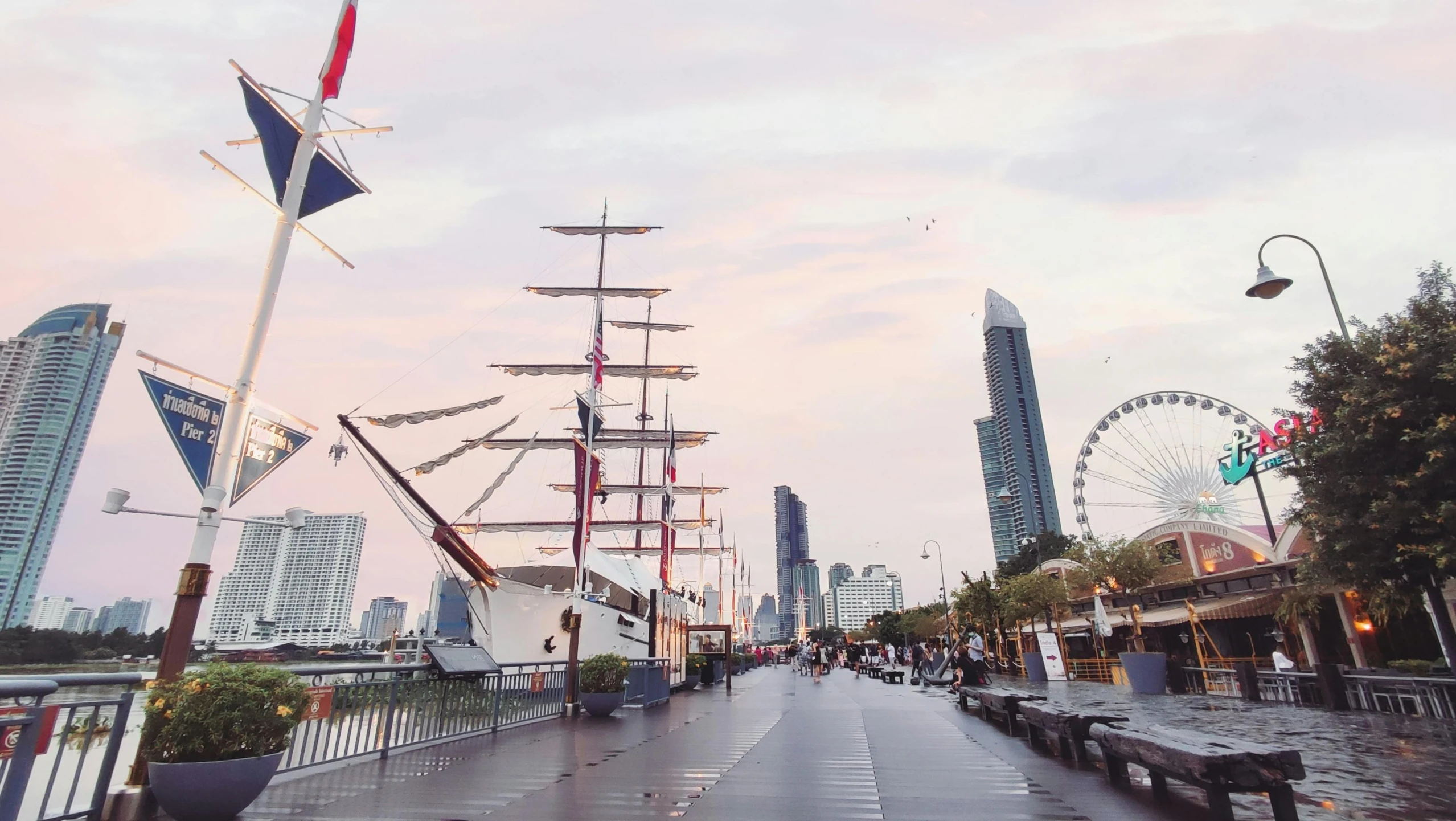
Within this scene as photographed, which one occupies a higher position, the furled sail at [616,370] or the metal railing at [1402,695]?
the furled sail at [616,370]

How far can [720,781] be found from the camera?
724 cm

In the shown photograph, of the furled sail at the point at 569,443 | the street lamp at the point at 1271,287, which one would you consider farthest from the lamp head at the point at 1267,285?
the furled sail at the point at 569,443

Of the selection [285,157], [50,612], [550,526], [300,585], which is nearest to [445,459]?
[285,157]

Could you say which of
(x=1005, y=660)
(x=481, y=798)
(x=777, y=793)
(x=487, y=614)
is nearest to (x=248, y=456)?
(x=481, y=798)

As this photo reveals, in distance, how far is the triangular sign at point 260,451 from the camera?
22.7 ft

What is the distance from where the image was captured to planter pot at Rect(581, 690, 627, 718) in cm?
1395

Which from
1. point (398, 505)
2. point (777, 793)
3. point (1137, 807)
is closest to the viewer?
point (1137, 807)

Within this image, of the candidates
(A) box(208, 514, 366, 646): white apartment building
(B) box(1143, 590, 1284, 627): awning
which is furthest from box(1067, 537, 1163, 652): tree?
(A) box(208, 514, 366, 646): white apartment building

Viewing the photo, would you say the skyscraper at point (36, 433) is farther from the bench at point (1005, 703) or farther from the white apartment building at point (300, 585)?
the bench at point (1005, 703)

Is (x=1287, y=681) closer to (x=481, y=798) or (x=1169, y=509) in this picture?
(x=481, y=798)

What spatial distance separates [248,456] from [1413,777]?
12705 millimetres

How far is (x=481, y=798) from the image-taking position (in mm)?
6156

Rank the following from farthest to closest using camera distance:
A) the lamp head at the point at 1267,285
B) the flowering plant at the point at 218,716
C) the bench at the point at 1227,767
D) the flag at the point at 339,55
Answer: the lamp head at the point at 1267,285 < the flag at the point at 339,55 < the flowering plant at the point at 218,716 < the bench at the point at 1227,767

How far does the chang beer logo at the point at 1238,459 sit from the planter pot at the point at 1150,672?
78.9 feet
